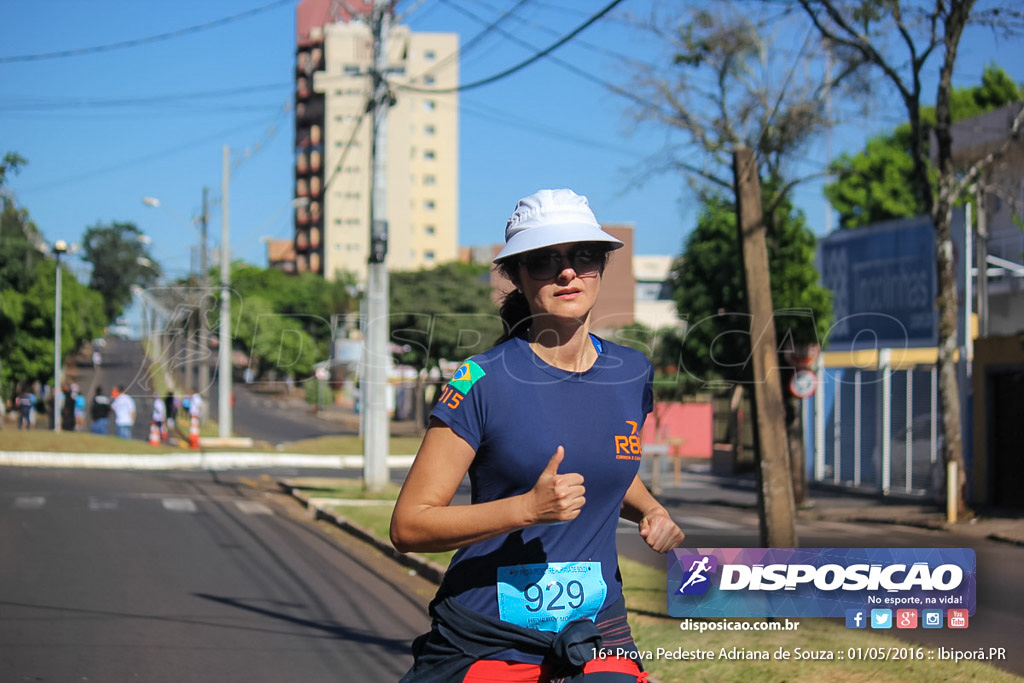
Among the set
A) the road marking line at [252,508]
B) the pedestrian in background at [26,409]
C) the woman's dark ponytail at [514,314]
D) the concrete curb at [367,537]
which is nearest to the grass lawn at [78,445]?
the pedestrian in background at [26,409]

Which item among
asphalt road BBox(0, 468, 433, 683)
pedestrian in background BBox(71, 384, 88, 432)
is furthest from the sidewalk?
pedestrian in background BBox(71, 384, 88, 432)

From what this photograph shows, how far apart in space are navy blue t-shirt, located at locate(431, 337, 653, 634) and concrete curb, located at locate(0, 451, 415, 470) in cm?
2337

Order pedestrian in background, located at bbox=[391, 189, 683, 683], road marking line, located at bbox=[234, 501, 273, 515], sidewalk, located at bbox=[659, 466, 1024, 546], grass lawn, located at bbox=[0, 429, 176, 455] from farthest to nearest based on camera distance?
grass lawn, located at bbox=[0, 429, 176, 455]
road marking line, located at bbox=[234, 501, 273, 515]
sidewalk, located at bbox=[659, 466, 1024, 546]
pedestrian in background, located at bbox=[391, 189, 683, 683]

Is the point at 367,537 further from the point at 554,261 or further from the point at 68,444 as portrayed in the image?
the point at 68,444

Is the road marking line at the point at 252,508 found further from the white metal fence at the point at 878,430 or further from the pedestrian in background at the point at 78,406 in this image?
the pedestrian in background at the point at 78,406

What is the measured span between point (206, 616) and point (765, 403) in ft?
15.5

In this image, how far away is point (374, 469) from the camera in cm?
1967

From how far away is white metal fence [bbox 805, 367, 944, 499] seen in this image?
23.3m

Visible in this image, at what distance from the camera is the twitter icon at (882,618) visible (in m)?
5.78

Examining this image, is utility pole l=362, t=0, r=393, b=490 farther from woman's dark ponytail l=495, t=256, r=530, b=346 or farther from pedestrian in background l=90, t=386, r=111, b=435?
pedestrian in background l=90, t=386, r=111, b=435

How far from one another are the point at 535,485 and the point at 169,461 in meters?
28.2

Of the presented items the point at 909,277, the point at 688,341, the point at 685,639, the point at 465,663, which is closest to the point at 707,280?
the point at 688,341

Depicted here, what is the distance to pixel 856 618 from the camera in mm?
5938

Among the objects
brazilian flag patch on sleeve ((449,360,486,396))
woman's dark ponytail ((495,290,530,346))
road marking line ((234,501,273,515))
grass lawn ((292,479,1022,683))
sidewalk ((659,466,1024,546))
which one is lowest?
sidewalk ((659,466,1024,546))
